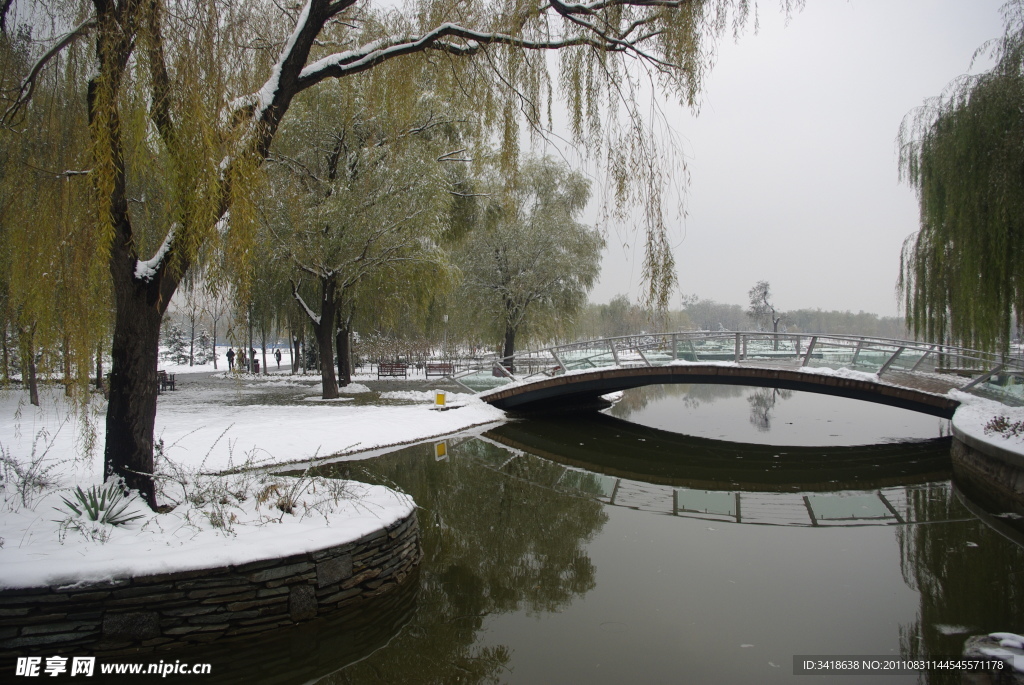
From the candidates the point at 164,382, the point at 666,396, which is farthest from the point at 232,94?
the point at 666,396

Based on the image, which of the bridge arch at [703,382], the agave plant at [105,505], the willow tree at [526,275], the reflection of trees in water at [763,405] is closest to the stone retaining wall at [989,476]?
the bridge arch at [703,382]

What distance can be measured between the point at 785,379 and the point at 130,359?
44.1 feet

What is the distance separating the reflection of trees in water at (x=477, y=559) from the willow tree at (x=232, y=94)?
2.57m

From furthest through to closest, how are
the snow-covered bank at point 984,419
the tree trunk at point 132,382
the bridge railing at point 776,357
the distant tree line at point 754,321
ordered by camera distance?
the distant tree line at point 754,321, the bridge railing at point 776,357, the snow-covered bank at point 984,419, the tree trunk at point 132,382

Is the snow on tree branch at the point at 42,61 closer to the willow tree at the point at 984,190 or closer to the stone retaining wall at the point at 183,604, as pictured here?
the stone retaining wall at the point at 183,604

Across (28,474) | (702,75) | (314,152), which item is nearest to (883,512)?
(702,75)

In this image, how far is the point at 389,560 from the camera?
217 inches

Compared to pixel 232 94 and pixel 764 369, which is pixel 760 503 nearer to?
pixel 764 369

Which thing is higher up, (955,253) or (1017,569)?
(955,253)

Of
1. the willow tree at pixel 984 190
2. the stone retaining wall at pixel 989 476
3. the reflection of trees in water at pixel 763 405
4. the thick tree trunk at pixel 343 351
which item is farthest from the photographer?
the thick tree trunk at pixel 343 351

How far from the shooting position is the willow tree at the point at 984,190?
1031 cm

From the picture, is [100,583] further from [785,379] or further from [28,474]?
[785,379]

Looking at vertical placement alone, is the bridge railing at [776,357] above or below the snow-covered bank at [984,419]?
above

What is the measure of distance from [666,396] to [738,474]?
64.5 feet
